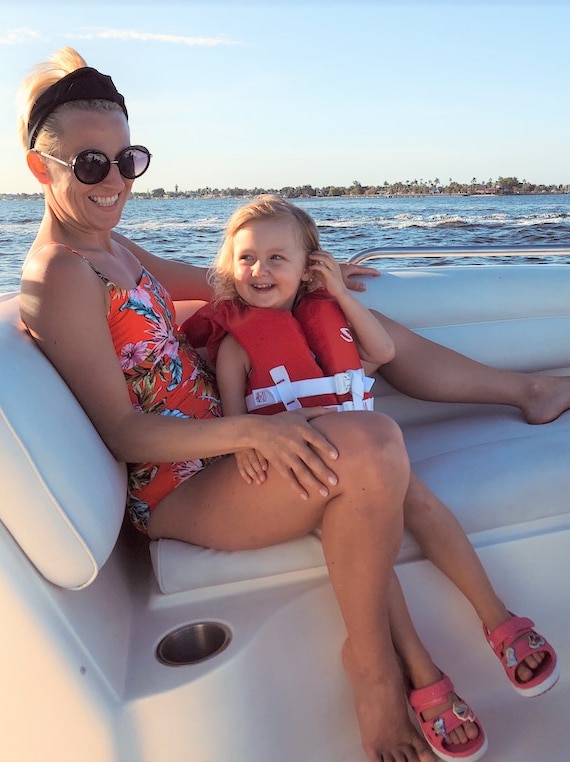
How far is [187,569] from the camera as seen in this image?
150 cm

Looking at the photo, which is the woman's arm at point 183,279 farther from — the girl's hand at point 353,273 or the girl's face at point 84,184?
the girl's face at point 84,184

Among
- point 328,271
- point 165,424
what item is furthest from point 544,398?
point 165,424

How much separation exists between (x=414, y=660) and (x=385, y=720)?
5.2 inches

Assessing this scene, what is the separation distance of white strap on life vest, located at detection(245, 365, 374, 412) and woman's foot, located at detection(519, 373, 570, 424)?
677 mm

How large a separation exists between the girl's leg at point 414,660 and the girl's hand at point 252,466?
1.19ft

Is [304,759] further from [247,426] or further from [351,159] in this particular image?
[351,159]

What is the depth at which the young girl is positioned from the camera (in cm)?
153

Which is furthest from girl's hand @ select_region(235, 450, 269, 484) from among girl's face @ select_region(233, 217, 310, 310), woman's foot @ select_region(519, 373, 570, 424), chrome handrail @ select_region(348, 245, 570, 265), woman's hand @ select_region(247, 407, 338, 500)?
chrome handrail @ select_region(348, 245, 570, 265)

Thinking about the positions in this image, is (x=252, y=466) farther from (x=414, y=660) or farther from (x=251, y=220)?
(x=251, y=220)

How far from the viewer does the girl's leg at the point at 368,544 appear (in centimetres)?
133

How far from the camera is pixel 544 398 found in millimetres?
2264

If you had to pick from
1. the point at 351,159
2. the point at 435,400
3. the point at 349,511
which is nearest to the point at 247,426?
the point at 349,511

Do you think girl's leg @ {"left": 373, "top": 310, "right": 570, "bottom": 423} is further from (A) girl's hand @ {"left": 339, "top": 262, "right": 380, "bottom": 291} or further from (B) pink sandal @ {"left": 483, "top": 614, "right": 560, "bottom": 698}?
(B) pink sandal @ {"left": 483, "top": 614, "right": 560, "bottom": 698}

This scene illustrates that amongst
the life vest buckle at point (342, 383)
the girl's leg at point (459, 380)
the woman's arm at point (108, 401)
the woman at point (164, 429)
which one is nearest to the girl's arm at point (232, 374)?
the woman at point (164, 429)
